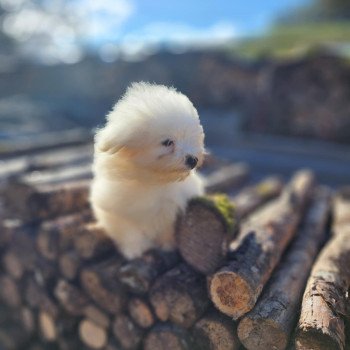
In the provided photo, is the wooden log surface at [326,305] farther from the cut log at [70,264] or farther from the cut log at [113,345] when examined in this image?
the cut log at [70,264]

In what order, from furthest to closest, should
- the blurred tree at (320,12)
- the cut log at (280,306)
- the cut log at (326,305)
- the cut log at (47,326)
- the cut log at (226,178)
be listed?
the blurred tree at (320,12)
the cut log at (226,178)
the cut log at (47,326)
the cut log at (280,306)
the cut log at (326,305)

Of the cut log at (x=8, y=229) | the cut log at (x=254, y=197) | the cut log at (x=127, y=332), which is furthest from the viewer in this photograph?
the cut log at (x=254, y=197)

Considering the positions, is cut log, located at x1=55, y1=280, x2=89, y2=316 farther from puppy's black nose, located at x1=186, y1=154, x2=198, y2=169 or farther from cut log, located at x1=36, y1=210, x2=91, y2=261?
puppy's black nose, located at x1=186, y1=154, x2=198, y2=169

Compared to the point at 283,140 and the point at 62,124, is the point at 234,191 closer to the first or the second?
the point at 283,140

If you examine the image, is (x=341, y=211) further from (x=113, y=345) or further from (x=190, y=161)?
(x=113, y=345)

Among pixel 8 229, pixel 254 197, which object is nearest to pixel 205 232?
pixel 8 229

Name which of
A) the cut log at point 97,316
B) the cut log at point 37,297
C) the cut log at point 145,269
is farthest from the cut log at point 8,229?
the cut log at point 145,269

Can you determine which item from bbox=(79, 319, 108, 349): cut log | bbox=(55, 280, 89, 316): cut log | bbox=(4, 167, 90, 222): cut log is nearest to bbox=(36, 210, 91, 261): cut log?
bbox=(4, 167, 90, 222): cut log
